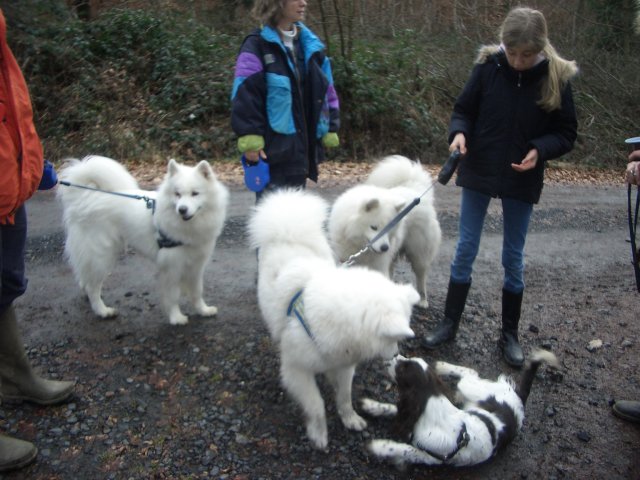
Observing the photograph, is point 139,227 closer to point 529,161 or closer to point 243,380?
point 243,380

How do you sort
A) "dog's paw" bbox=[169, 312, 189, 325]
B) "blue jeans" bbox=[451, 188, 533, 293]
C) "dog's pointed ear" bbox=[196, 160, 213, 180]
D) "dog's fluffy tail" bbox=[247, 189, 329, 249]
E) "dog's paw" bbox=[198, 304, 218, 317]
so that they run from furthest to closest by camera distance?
"dog's paw" bbox=[198, 304, 218, 317], "dog's paw" bbox=[169, 312, 189, 325], "dog's pointed ear" bbox=[196, 160, 213, 180], "blue jeans" bbox=[451, 188, 533, 293], "dog's fluffy tail" bbox=[247, 189, 329, 249]

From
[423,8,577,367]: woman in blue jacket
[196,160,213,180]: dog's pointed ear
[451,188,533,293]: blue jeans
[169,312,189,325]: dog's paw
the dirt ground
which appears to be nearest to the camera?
the dirt ground

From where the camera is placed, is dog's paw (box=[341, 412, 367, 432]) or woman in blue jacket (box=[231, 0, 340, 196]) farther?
woman in blue jacket (box=[231, 0, 340, 196])

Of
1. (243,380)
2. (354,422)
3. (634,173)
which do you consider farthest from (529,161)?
(243,380)

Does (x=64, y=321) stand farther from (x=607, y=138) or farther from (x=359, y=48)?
(x=607, y=138)

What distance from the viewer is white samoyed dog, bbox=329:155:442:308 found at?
3709 millimetres

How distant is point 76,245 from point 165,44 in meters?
8.62

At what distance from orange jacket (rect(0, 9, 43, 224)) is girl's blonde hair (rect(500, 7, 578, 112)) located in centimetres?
260

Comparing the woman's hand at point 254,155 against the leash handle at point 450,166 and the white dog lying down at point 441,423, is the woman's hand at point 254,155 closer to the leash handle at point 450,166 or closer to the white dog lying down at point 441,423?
the leash handle at point 450,166

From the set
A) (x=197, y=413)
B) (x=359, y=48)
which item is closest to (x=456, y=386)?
(x=197, y=413)

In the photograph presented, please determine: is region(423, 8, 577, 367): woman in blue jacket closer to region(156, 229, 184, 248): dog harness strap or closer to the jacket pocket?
the jacket pocket

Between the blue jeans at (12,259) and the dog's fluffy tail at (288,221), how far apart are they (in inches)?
51.0

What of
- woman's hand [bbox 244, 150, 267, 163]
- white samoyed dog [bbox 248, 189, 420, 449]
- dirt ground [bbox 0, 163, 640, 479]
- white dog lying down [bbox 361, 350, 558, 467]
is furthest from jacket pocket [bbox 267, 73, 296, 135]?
white dog lying down [bbox 361, 350, 558, 467]

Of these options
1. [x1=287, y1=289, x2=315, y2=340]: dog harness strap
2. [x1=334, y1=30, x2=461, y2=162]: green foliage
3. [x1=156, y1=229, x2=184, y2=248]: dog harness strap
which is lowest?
[x1=334, y1=30, x2=461, y2=162]: green foliage
